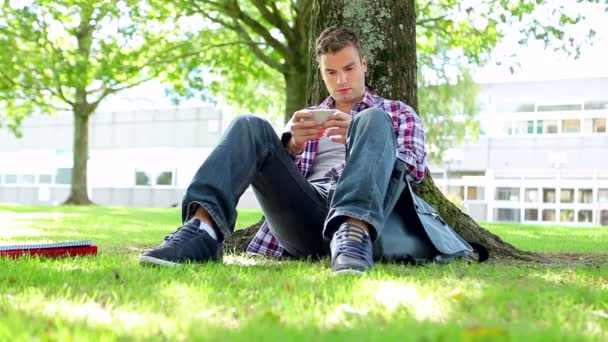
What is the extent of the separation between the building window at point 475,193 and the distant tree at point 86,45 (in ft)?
45.3

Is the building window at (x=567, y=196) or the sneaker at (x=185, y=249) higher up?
the sneaker at (x=185, y=249)

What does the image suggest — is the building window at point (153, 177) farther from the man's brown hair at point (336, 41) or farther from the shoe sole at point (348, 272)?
the shoe sole at point (348, 272)

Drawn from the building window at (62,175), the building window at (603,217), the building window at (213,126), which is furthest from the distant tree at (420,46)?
the building window at (62,175)

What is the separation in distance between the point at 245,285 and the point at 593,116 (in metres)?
27.2

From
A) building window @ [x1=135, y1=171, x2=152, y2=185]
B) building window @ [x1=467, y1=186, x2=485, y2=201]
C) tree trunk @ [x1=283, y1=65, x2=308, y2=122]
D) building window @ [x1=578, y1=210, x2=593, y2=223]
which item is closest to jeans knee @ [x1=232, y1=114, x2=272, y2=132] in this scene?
tree trunk @ [x1=283, y1=65, x2=308, y2=122]

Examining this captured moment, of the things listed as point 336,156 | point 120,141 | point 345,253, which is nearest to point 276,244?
point 336,156

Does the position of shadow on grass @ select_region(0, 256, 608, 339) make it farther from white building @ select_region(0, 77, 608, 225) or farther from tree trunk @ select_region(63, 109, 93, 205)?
tree trunk @ select_region(63, 109, 93, 205)

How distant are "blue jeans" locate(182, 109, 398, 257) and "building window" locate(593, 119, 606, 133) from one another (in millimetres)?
25988

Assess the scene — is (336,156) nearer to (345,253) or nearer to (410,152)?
(410,152)

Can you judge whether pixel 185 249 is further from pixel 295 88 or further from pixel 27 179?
pixel 27 179

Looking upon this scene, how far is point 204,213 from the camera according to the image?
326 centimetres

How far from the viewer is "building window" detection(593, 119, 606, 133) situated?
89.9ft

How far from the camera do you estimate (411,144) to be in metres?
3.62

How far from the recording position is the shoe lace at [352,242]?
2.97 meters
